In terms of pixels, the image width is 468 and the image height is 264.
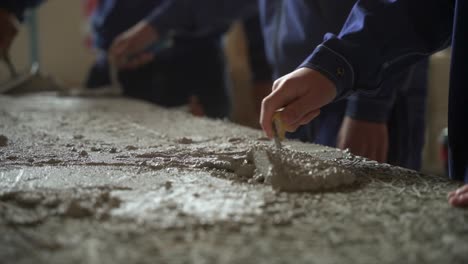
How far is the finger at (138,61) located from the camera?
243 cm

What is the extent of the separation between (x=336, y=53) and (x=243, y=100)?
351 cm

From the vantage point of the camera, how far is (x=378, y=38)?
851 millimetres

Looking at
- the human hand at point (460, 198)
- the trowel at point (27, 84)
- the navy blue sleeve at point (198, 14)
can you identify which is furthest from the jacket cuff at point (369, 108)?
Result: the trowel at point (27, 84)

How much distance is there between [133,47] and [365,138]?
4.66 ft

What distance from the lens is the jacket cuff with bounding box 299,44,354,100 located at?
0.80 m

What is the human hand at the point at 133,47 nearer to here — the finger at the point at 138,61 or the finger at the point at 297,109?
the finger at the point at 138,61

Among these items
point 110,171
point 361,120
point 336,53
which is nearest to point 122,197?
point 110,171

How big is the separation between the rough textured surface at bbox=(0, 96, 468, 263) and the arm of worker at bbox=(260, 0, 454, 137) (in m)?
0.12

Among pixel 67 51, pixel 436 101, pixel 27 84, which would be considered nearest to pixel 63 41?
pixel 67 51

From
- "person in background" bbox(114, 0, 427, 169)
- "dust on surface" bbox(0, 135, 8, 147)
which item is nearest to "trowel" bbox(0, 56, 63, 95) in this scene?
"dust on surface" bbox(0, 135, 8, 147)

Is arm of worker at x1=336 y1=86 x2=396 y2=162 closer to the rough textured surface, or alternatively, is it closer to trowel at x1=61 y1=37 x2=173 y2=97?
the rough textured surface

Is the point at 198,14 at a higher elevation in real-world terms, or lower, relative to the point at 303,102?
higher

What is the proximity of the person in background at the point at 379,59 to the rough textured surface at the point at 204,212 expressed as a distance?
12 centimetres

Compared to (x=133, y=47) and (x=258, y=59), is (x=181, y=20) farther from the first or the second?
(x=258, y=59)
